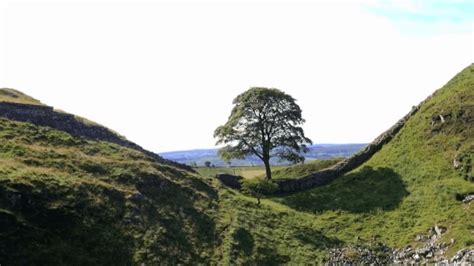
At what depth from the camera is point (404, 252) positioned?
46344 mm

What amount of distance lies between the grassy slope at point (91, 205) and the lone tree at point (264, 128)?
1567 centimetres

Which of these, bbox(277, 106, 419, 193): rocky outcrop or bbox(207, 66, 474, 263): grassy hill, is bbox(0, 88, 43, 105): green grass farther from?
bbox(277, 106, 419, 193): rocky outcrop

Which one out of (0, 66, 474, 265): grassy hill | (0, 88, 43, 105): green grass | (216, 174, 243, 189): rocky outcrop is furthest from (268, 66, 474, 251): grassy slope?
(0, 88, 43, 105): green grass

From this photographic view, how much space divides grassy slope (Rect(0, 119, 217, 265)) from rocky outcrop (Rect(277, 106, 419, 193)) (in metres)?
13.0

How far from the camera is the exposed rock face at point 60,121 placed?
200 ft

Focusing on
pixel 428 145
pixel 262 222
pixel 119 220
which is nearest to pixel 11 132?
pixel 119 220

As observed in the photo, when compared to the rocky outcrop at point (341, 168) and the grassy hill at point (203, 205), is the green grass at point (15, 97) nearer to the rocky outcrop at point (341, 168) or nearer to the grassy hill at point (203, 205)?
the grassy hill at point (203, 205)

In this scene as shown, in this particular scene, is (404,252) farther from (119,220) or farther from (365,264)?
(119,220)

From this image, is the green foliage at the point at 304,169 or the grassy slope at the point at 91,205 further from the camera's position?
the green foliage at the point at 304,169

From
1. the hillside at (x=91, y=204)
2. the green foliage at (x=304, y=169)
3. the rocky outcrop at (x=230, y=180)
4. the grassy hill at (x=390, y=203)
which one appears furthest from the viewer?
the green foliage at (x=304, y=169)

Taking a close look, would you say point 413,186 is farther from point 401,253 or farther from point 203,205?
point 203,205

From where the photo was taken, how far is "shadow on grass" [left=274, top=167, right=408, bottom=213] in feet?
185

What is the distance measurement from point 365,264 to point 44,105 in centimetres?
4373

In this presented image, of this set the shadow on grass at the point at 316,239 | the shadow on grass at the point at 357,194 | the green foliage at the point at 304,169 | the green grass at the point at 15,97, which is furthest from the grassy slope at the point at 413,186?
the green grass at the point at 15,97
